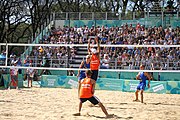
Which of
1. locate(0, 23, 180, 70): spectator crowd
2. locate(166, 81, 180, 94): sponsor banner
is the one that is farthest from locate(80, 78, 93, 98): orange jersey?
locate(166, 81, 180, 94): sponsor banner

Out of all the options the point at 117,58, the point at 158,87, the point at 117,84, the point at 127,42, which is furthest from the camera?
the point at 127,42

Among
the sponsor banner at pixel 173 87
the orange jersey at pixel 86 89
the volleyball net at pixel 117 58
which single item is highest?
the volleyball net at pixel 117 58

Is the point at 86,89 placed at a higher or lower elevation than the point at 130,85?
higher

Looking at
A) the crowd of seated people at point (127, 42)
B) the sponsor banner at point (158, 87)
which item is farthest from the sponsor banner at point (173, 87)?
the crowd of seated people at point (127, 42)

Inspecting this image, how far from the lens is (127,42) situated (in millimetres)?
23250

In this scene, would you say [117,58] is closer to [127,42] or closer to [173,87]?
[127,42]

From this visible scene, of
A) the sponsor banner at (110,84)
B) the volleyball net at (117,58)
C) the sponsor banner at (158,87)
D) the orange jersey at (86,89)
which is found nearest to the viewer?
the orange jersey at (86,89)

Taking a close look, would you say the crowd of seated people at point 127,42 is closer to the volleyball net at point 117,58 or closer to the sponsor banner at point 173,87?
the volleyball net at point 117,58

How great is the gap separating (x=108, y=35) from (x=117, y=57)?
3.87 m

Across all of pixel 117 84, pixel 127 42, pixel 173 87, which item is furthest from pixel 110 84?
pixel 127 42

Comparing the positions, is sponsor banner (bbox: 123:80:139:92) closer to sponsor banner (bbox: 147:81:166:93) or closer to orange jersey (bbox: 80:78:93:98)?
sponsor banner (bbox: 147:81:166:93)

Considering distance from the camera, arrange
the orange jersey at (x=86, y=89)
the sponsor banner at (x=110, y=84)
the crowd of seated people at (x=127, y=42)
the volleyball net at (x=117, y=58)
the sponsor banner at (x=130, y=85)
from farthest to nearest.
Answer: the crowd of seated people at (x=127, y=42) < the volleyball net at (x=117, y=58) < the sponsor banner at (x=110, y=84) < the sponsor banner at (x=130, y=85) < the orange jersey at (x=86, y=89)

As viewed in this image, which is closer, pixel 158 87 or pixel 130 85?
pixel 158 87

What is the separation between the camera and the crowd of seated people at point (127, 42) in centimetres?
1936
